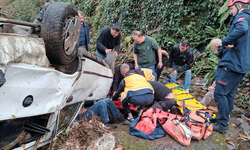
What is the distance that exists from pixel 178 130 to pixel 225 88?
1108 mm

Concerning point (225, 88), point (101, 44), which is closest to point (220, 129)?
point (225, 88)

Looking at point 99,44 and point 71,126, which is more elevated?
point 99,44

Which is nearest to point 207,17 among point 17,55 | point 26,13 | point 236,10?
point 236,10

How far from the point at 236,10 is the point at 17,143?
356 cm

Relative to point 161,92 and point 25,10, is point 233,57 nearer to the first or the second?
point 161,92

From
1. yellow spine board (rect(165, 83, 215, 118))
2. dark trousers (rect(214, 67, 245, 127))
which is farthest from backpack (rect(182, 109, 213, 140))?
yellow spine board (rect(165, 83, 215, 118))

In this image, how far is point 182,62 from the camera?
5.09 m

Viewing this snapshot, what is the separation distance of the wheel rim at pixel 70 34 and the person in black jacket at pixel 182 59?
137 inches

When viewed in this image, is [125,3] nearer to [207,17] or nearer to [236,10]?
[207,17]

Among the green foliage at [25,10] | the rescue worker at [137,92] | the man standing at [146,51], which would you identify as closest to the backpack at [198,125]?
the rescue worker at [137,92]

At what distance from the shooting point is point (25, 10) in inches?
521

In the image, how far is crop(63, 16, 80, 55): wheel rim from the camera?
1.76 meters

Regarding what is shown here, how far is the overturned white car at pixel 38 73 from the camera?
133cm

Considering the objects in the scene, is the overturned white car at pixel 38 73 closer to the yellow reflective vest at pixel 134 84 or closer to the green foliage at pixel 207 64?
the yellow reflective vest at pixel 134 84
